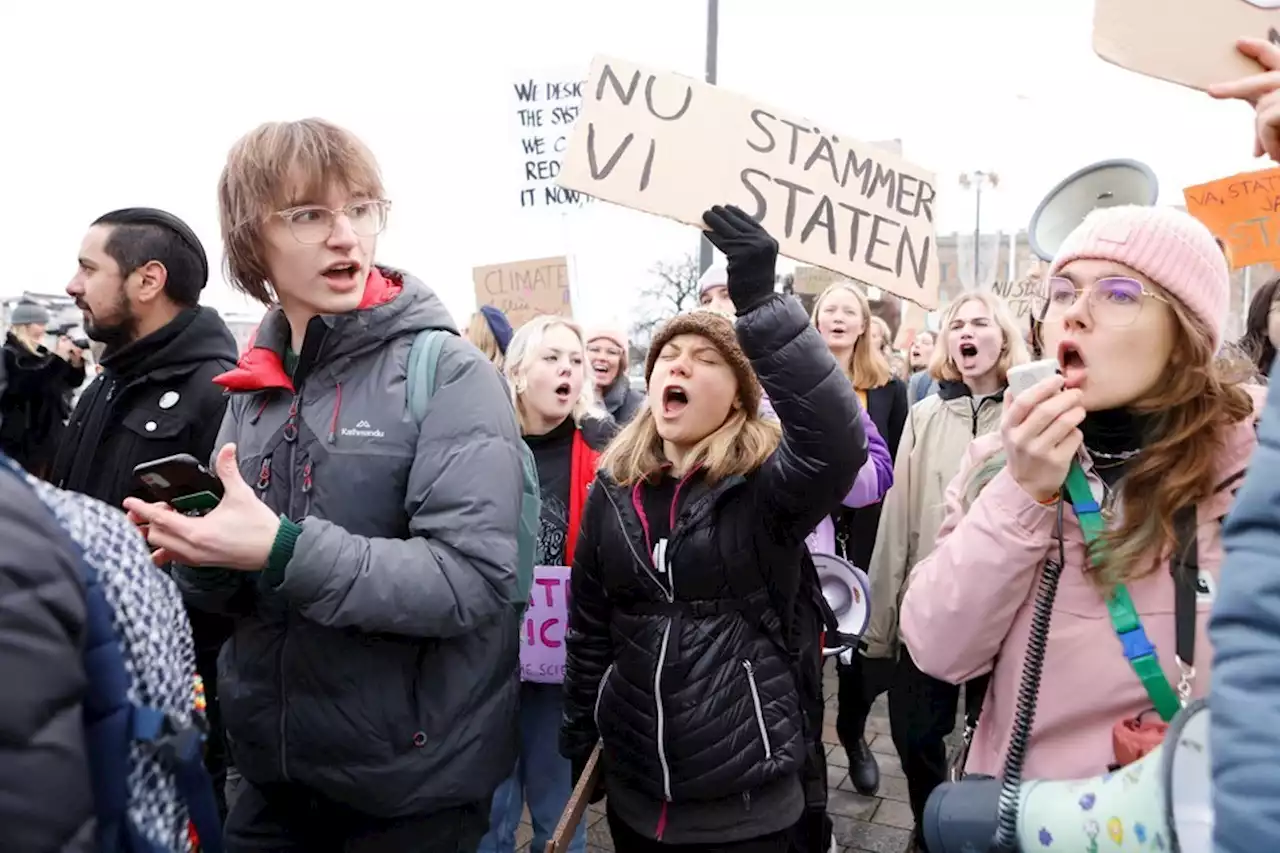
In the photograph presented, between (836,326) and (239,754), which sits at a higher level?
(836,326)

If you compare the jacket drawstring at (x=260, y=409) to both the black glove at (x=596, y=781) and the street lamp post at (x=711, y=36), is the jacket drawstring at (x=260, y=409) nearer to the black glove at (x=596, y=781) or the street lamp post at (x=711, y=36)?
the black glove at (x=596, y=781)

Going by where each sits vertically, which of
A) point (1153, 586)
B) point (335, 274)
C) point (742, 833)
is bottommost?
point (742, 833)

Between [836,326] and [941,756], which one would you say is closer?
[941,756]

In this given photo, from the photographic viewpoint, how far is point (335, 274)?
5.88ft

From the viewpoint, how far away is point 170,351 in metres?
2.78

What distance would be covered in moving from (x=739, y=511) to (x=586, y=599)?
1.63 ft

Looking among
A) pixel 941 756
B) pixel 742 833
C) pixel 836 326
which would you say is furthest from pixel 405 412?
pixel 836 326

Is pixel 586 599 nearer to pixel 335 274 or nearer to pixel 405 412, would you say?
pixel 405 412

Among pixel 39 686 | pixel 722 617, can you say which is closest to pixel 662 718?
pixel 722 617

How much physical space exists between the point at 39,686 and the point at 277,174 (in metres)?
1.18

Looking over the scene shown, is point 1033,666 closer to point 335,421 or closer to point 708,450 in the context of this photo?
point 708,450

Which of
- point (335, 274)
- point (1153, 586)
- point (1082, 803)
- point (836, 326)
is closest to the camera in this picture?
point (1082, 803)

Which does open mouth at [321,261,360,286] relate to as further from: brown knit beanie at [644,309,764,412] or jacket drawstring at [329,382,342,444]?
brown knit beanie at [644,309,764,412]

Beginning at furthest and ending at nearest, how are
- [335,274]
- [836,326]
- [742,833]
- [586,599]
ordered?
[836,326] → [586,599] → [742,833] → [335,274]
